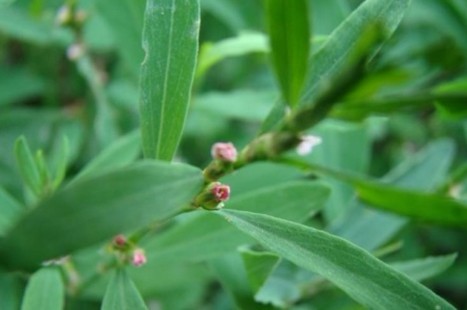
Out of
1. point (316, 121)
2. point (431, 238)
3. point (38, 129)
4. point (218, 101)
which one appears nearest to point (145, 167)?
point (316, 121)

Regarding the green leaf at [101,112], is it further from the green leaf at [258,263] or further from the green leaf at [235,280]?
the green leaf at [258,263]

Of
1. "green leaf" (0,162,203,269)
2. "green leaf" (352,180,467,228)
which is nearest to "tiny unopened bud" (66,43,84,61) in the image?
"green leaf" (352,180,467,228)

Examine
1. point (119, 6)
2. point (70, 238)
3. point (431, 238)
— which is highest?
point (119, 6)

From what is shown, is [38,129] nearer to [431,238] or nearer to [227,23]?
[227,23]

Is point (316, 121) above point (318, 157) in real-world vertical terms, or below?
above

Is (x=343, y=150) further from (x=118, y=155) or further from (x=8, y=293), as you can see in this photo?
(x=8, y=293)

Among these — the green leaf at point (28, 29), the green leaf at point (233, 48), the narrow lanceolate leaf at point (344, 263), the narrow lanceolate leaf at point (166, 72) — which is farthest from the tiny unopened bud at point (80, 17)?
the narrow lanceolate leaf at point (344, 263)

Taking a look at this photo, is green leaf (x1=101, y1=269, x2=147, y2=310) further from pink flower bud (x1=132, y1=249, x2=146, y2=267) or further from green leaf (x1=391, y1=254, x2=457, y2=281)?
green leaf (x1=391, y1=254, x2=457, y2=281)
